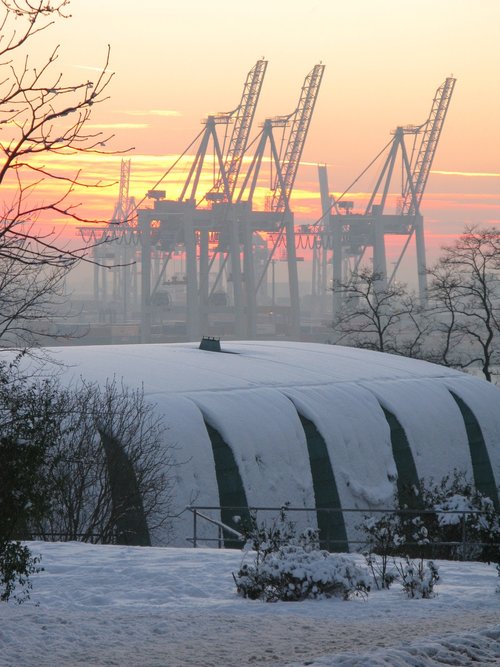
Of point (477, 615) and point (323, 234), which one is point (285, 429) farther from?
point (323, 234)

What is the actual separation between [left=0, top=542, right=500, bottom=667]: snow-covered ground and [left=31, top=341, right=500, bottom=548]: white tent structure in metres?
13.5

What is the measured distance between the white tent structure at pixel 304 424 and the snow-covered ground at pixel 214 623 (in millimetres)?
13460

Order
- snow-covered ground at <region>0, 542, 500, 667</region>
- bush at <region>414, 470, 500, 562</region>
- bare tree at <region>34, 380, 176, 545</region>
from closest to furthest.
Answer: snow-covered ground at <region>0, 542, 500, 667</region>, bush at <region>414, 470, 500, 562</region>, bare tree at <region>34, 380, 176, 545</region>

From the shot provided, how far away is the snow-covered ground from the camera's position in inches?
352

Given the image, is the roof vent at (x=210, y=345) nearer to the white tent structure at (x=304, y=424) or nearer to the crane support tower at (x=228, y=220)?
the white tent structure at (x=304, y=424)

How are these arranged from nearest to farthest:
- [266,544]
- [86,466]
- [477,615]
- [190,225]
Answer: [477,615] → [266,544] → [86,466] → [190,225]

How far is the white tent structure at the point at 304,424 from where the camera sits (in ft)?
94.9

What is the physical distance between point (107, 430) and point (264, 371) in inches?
367

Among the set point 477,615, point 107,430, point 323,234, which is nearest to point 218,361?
point 107,430

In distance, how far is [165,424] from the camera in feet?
94.3

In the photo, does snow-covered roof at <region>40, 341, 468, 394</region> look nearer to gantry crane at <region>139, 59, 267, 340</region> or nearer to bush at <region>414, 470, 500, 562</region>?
bush at <region>414, 470, 500, 562</region>

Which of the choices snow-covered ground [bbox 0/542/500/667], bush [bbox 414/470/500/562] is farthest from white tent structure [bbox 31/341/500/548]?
snow-covered ground [bbox 0/542/500/667]

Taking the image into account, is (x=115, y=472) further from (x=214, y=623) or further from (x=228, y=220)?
(x=228, y=220)

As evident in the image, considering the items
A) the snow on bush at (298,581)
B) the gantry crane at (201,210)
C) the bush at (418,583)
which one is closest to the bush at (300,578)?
the snow on bush at (298,581)
